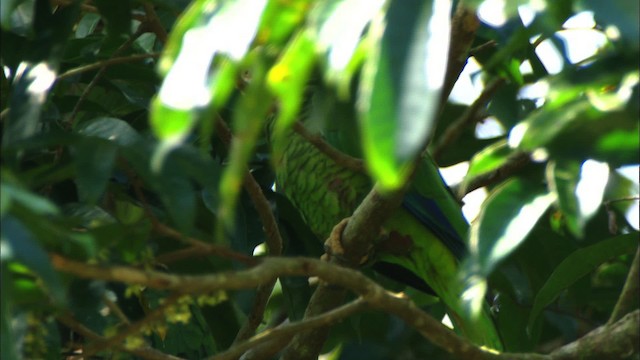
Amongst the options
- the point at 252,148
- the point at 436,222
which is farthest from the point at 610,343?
the point at 436,222

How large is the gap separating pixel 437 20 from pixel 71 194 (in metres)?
1.21

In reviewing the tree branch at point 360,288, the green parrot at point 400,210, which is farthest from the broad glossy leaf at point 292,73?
the green parrot at point 400,210

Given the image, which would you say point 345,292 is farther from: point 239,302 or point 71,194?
point 71,194

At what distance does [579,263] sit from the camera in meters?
1.83

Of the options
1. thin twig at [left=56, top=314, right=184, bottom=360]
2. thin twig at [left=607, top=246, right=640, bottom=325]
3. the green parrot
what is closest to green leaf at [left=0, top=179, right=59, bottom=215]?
thin twig at [left=56, top=314, right=184, bottom=360]

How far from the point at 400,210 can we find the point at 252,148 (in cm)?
127

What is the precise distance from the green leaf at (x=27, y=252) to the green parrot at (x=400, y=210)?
1.47 meters

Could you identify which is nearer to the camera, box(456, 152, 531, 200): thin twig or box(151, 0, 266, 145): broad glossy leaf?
box(151, 0, 266, 145): broad glossy leaf

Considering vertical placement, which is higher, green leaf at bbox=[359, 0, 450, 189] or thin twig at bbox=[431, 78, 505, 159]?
green leaf at bbox=[359, 0, 450, 189]

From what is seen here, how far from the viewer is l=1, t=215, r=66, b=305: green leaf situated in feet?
3.03

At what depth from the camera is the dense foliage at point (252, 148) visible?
809mm

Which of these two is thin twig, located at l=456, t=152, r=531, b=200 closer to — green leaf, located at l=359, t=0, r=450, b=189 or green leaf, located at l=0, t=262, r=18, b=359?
green leaf, located at l=0, t=262, r=18, b=359

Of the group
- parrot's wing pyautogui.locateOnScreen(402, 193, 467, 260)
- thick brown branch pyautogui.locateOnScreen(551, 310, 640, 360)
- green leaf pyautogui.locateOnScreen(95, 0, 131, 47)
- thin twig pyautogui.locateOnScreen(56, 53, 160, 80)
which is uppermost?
green leaf pyautogui.locateOnScreen(95, 0, 131, 47)

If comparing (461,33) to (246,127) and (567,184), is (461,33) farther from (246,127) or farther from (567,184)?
(246,127)
